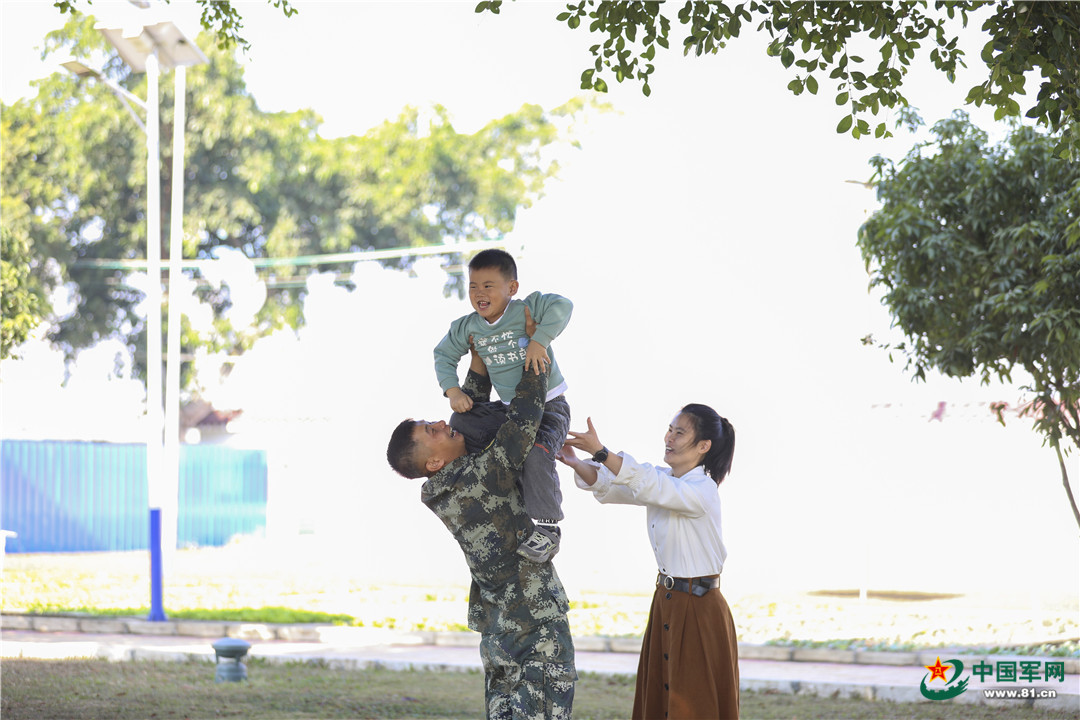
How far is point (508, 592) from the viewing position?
13.0ft

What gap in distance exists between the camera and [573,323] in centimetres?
1476

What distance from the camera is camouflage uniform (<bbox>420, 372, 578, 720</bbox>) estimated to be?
12.7ft

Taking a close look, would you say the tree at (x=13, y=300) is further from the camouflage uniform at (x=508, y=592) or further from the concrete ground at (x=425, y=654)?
the camouflage uniform at (x=508, y=592)

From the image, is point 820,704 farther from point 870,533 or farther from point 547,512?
point 870,533

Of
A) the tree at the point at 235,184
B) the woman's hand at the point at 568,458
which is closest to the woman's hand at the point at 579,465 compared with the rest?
the woman's hand at the point at 568,458

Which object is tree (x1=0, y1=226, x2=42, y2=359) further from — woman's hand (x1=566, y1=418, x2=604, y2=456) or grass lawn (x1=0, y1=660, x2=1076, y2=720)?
woman's hand (x1=566, y1=418, x2=604, y2=456)

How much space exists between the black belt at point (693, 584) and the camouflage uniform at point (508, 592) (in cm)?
54

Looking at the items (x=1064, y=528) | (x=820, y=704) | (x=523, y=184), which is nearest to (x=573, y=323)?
(x=820, y=704)

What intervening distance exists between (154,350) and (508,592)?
1148cm

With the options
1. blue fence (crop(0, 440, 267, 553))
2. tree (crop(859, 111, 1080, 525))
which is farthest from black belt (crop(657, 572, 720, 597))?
blue fence (crop(0, 440, 267, 553))

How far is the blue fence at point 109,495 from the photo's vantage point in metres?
23.5

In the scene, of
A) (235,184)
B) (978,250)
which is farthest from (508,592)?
(235,184)

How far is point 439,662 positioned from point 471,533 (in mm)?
6475

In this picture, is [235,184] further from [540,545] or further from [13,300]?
[540,545]
